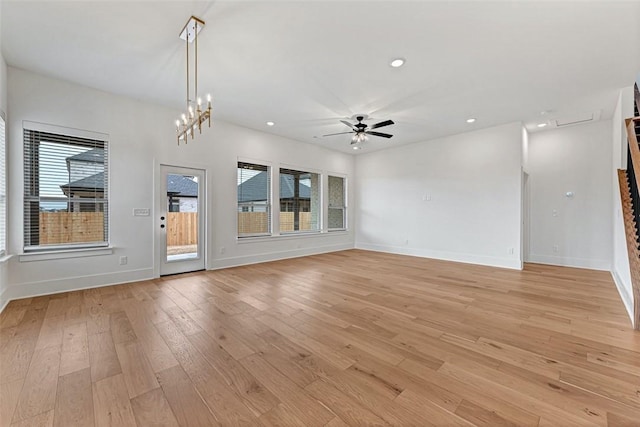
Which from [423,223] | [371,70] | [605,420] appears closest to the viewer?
[605,420]

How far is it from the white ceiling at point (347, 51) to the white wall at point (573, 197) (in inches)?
42.6

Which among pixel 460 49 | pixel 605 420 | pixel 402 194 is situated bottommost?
pixel 605 420

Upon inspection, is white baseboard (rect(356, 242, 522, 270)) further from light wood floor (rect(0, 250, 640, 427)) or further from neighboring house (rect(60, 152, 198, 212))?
neighboring house (rect(60, 152, 198, 212))

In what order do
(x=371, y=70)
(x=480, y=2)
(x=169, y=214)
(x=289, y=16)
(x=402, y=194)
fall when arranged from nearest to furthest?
(x=480, y=2) < (x=289, y=16) < (x=371, y=70) < (x=169, y=214) < (x=402, y=194)

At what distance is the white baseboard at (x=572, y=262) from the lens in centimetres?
520

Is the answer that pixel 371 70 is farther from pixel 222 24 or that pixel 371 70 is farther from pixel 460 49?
pixel 222 24

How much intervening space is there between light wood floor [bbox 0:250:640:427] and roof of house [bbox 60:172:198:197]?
158 cm

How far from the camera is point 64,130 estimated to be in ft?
12.5

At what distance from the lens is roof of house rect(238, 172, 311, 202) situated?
5.85 meters

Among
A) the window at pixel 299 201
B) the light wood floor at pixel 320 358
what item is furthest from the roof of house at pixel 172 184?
the window at pixel 299 201

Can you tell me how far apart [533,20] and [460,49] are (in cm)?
64

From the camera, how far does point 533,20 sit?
2.51 meters

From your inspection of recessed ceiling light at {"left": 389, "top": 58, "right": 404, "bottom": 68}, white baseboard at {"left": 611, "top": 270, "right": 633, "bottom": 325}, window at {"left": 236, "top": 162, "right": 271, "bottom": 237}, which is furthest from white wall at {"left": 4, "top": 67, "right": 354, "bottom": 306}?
white baseboard at {"left": 611, "top": 270, "right": 633, "bottom": 325}

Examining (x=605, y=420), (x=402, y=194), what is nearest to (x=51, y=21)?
(x=605, y=420)
